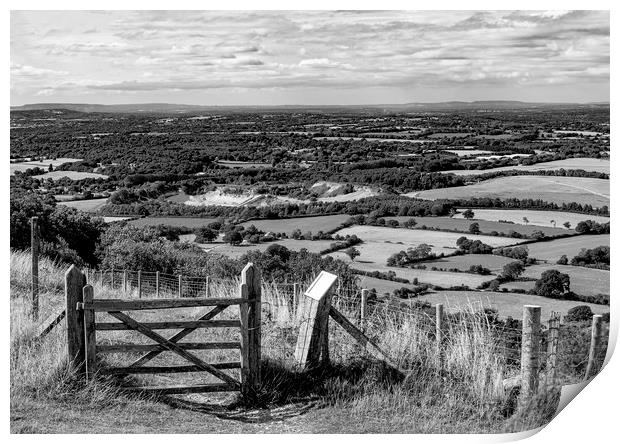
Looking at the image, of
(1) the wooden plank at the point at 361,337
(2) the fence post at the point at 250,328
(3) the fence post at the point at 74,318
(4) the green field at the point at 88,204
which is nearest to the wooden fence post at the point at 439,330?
(1) the wooden plank at the point at 361,337

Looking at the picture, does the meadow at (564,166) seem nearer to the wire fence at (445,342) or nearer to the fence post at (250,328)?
the wire fence at (445,342)

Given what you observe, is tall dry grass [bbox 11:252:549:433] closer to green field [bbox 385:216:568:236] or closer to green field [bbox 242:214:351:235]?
green field [bbox 242:214:351:235]

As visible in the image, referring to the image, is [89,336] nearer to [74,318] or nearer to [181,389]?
[74,318]

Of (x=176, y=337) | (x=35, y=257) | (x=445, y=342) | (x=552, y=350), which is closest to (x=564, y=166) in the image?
(x=445, y=342)

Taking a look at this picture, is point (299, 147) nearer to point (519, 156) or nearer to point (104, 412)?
point (519, 156)

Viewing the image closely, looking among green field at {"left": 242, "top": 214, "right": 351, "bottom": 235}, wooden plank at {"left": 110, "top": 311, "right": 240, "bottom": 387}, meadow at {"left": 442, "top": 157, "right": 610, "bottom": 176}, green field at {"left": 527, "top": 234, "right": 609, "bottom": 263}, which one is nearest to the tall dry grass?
wooden plank at {"left": 110, "top": 311, "right": 240, "bottom": 387}

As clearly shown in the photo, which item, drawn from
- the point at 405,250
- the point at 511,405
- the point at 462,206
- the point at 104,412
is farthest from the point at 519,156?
the point at 104,412

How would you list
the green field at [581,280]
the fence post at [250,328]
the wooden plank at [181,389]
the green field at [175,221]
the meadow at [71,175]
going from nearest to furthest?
the wooden plank at [181,389] → the fence post at [250,328] → the green field at [581,280] → the meadow at [71,175] → the green field at [175,221]
